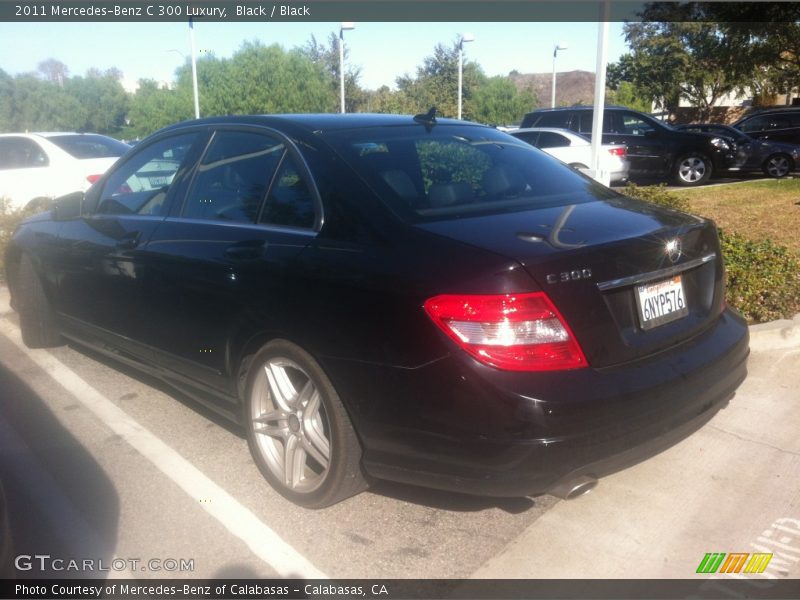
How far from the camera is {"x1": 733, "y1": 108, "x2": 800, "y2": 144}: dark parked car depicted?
705 inches

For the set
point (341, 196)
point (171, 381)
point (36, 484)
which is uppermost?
point (341, 196)

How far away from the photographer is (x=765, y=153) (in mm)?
16938

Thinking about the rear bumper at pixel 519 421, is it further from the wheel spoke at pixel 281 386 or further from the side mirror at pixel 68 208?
the side mirror at pixel 68 208

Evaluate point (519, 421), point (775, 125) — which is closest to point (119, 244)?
point (519, 421)

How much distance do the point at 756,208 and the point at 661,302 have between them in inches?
355

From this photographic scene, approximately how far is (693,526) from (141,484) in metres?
2.49

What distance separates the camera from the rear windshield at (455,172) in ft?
10.5

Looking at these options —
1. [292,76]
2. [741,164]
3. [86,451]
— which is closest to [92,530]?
[86,451]

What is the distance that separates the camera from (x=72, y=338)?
500 cm

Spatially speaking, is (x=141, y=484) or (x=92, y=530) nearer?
(x=92, y=530)

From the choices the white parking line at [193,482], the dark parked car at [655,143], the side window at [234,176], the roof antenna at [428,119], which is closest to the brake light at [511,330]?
the white parking line at [193,482]

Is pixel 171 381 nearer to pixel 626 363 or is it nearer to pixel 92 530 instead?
pixel 92 530

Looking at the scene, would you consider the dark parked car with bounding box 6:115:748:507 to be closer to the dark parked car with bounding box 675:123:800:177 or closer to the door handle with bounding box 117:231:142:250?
the door handle with bounding box 117:231:142:250

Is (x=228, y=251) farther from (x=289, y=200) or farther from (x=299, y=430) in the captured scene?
(x=299, y=430)
